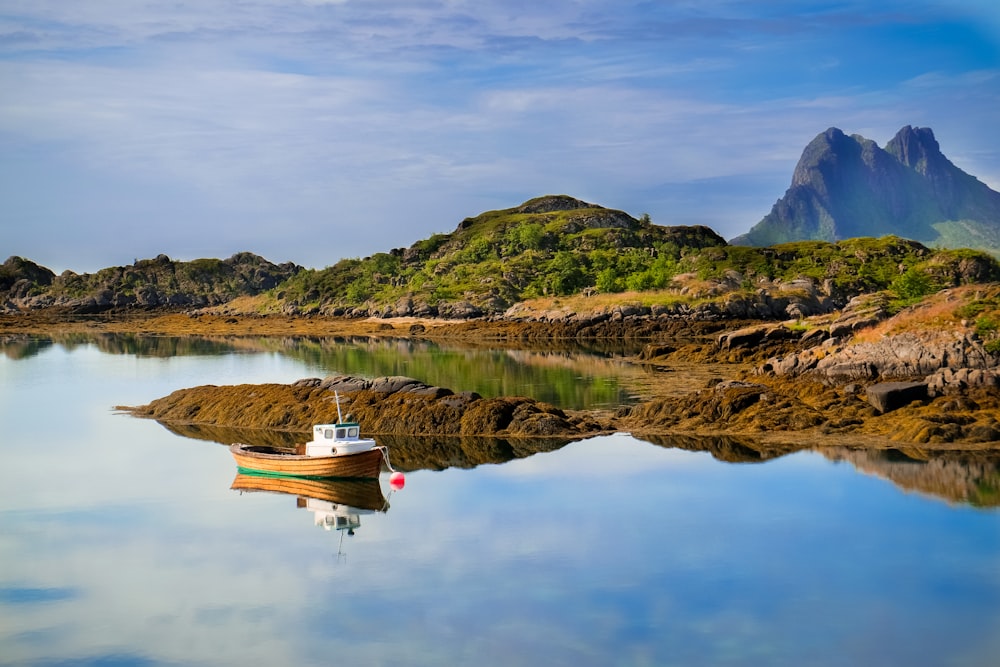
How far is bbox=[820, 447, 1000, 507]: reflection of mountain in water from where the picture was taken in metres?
31.1

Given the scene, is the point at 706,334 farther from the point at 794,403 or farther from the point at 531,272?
the point at 531,272

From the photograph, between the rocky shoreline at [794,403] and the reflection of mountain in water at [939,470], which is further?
the rocky shoreline at [794,403]

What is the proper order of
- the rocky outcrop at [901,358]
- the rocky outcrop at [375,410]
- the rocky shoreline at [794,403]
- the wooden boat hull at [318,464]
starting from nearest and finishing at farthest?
the wooden boat hull at [318,464] → the rocky shoreline at [794,403] → the rocky outcrop at [375,410] → the rocky outcrop at [901,358]

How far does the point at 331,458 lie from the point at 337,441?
2.22 feet

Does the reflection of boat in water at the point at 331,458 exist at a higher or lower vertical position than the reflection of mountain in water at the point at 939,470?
higher

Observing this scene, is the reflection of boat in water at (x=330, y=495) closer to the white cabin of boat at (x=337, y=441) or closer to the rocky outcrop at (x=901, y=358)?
the white cabin of boat at (x=337, y=441)

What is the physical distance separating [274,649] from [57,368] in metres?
73.7

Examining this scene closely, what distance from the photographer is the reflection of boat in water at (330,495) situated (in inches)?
1203

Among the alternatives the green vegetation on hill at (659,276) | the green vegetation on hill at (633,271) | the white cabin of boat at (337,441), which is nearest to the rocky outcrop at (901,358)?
the white cabin of boat at (337,441)

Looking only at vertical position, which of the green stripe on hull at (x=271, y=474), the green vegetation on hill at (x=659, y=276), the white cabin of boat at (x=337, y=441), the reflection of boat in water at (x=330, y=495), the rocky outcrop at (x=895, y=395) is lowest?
the reflection of boat in water at (x=330, y=495)

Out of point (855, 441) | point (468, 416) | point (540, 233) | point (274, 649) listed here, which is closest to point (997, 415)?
point (855, 441)

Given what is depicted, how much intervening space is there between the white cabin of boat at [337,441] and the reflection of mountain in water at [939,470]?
55.4 feet

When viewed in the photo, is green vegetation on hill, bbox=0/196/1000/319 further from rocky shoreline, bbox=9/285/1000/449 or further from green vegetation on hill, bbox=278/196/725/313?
rocky shoreline, bbox=9/285/1000/449

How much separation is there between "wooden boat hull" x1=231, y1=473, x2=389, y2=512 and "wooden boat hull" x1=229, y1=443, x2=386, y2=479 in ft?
0.68
